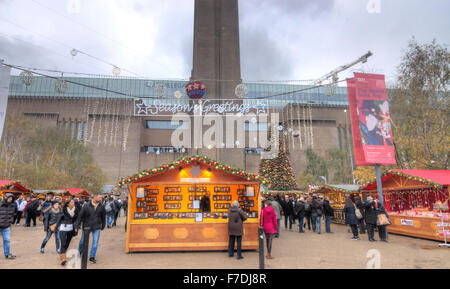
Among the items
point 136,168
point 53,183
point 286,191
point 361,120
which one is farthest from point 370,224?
point 136,168

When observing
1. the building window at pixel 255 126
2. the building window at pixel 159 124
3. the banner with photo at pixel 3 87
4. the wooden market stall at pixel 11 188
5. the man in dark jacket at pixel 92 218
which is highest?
the building window at pixel 159 124

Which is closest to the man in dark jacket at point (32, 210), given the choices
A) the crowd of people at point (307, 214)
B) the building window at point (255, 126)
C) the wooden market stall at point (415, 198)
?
the crowd of people at point (307, 214)

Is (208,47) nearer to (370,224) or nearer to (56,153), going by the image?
(56,153)

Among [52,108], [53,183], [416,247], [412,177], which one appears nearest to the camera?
[416,247]

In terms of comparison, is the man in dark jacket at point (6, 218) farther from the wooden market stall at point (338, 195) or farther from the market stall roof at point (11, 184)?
the wooden market stall at point (338, 195)

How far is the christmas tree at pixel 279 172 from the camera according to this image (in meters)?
23.4

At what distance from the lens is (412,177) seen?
1155 centimetres

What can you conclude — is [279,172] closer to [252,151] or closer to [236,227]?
[236,227]

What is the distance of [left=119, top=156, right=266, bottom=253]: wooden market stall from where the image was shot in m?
8.32

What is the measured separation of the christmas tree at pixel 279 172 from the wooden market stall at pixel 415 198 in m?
8.69

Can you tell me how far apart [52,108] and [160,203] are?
4862 centimetres

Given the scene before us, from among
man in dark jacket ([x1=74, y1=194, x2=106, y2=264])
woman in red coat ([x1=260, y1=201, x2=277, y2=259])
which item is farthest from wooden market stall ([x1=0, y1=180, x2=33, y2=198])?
woman in red coat ([x1=260, y1=201, x2=277, y2=259])

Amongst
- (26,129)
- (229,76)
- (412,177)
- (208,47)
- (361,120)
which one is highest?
(208,47)

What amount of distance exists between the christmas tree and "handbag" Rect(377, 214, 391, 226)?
43.9 feet
